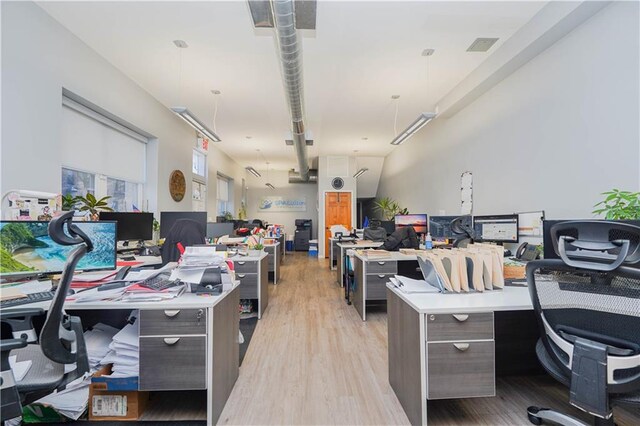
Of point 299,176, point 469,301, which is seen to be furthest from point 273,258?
point 299,176

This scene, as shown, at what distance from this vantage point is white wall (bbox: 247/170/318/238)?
1202 centimetres

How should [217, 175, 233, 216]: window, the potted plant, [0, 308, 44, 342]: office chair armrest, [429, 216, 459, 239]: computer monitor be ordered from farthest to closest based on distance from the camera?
1. [217, 175, 233, 216]: window
2. [429, 216, 459, 239]: computer monitor
3. the potted plant
4. [0, 308, 44, 342]: office chair armrest

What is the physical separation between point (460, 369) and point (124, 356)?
1985 millimetres

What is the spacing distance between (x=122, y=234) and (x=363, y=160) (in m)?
7.83

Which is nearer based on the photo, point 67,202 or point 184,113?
point 67,202

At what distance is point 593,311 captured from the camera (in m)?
1.26

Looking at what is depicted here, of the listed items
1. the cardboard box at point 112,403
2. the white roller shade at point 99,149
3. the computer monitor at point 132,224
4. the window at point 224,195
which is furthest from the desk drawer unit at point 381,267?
→ the window at point 224,195

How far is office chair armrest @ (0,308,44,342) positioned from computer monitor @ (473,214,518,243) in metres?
4.08

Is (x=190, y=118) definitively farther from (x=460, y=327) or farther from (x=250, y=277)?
(x=460, y=327)

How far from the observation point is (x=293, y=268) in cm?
720

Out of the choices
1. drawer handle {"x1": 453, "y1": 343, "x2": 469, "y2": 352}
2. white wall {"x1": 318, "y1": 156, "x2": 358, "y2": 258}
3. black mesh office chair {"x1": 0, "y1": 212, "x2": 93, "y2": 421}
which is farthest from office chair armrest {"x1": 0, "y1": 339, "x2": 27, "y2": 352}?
white wall {"x1": 318, "y1": 156, "x2": 358, "y2": 258}

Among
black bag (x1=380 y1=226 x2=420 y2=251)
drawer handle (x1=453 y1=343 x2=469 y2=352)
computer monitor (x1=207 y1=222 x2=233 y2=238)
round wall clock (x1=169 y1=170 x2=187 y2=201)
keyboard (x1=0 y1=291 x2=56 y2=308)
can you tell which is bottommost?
drawer handle (x1=453 y1=343 x2=469 y2=352)

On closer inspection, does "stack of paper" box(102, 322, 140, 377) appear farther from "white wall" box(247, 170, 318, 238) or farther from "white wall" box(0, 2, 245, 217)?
"white wall" box(247, 170, 318, 238)

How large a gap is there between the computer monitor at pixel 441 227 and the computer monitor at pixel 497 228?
0.77 m
